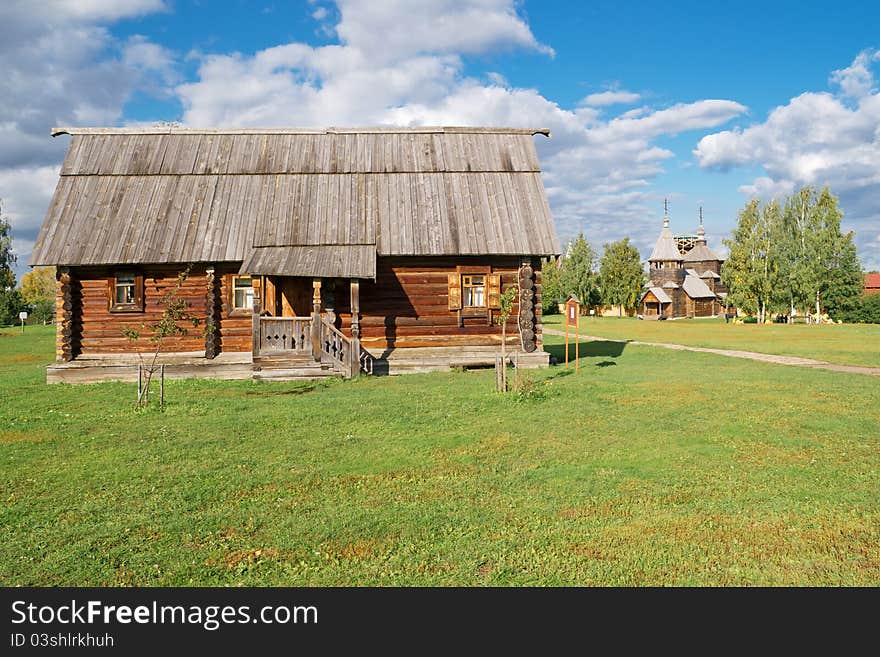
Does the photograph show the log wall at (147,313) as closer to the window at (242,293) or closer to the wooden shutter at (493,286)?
the window at (242,293)

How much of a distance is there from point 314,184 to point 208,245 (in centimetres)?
421

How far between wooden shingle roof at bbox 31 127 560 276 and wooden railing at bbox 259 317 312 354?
152 cm

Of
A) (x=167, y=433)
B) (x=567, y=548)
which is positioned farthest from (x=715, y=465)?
(x=167, y=433)

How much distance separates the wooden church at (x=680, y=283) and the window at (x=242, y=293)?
2611 inches

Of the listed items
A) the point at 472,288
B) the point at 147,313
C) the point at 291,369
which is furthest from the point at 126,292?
the point at 472,288

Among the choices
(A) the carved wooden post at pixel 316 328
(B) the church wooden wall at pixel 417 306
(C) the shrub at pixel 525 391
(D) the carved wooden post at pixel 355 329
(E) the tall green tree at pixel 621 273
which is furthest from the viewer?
(E) the tall green tree at pixel 621 273

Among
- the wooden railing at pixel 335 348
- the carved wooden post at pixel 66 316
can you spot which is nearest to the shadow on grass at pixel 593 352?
the wooden railing at pixel 335 348

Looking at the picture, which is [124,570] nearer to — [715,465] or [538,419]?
[715,465]

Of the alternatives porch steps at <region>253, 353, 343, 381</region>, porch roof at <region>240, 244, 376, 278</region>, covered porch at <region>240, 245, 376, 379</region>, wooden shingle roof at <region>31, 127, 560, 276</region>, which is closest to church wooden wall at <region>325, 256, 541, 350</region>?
wooden shingle roof at <region>31, 127, 560, 276</region>

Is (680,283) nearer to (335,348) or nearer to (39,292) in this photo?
(335,348)

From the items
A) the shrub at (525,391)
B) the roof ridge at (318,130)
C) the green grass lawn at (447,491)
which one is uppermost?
the roof ridge at (318,130)

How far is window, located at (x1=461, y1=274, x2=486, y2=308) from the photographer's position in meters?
19.9

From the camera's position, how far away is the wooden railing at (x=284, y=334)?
1750 centimetres

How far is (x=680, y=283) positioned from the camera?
8269 centimetres
